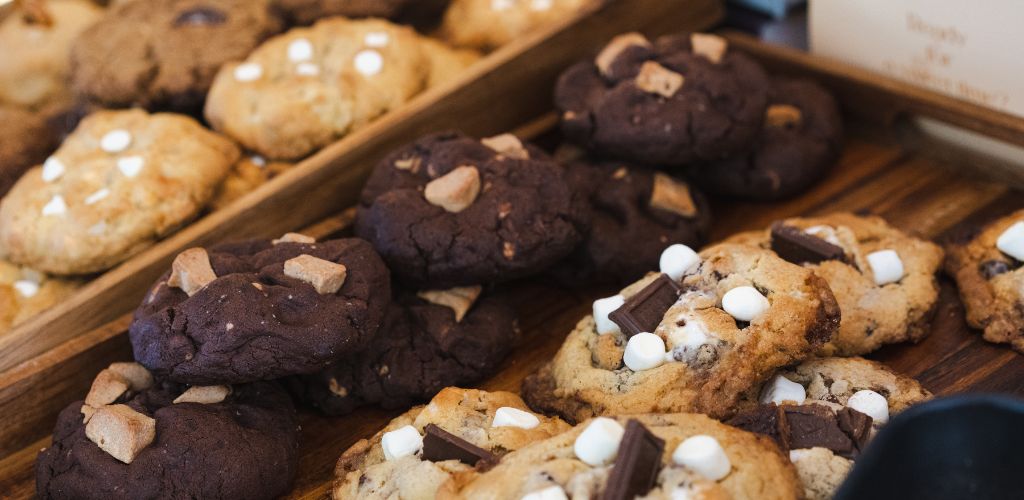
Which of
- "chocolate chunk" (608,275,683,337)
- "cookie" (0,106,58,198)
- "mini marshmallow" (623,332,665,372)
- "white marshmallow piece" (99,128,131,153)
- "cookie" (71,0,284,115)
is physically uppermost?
"cookie" (71,0,284,115)

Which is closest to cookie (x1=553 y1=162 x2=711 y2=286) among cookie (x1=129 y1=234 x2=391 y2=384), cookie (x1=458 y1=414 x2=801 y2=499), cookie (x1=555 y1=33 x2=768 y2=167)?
cookie (x1=555 y1=33 x2=768 y2=167)

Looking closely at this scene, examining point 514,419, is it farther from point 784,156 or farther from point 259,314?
point 784,156

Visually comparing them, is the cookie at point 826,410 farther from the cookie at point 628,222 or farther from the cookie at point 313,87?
the cookie at point 313,87

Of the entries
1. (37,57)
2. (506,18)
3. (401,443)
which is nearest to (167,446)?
(401,443)

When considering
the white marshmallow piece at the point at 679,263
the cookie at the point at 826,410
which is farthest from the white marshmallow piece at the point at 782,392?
the white marshmallow piece at the point at 679,263

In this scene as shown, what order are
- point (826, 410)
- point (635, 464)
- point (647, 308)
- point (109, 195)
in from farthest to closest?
point (109, 195)
point (647, 308)
point (826, 410)
point (635, 464)

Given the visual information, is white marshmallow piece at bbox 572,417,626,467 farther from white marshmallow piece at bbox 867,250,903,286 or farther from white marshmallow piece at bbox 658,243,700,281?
white marshmallow piece at bbox 867,250,903,286
